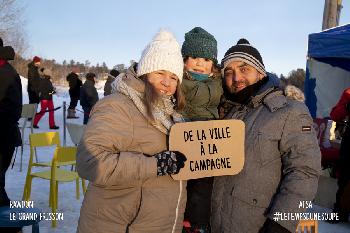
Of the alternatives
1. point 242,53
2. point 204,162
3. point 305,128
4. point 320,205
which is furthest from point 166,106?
point 320,205

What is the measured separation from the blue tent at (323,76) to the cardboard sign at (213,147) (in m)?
5.29

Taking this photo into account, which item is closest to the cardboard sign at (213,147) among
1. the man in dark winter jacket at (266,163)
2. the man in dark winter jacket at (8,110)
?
the man in dark winter jacket at (266,163)

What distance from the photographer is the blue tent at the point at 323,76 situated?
6746 mm

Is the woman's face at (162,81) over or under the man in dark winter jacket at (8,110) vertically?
over

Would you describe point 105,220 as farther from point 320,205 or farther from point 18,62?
point 18,62

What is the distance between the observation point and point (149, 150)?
183 cm

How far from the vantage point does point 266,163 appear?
6.24 ft

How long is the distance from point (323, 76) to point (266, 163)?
6263 millimetres

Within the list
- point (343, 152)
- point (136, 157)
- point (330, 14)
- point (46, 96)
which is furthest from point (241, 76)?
point (46, 96)

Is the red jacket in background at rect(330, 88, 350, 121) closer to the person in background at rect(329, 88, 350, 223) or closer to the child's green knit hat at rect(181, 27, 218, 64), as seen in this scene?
the person in background at rect(329, 88, 350, 223)

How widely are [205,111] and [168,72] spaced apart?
0.39 metres

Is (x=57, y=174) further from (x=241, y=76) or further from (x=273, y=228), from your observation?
(x=273, y=228)

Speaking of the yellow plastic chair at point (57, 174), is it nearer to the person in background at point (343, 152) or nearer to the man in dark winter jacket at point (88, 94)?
the person in background at point (343, 152)

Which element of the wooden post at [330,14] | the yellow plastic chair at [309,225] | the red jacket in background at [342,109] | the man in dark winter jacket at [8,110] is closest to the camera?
the yellow plastic chair at [309,225]
